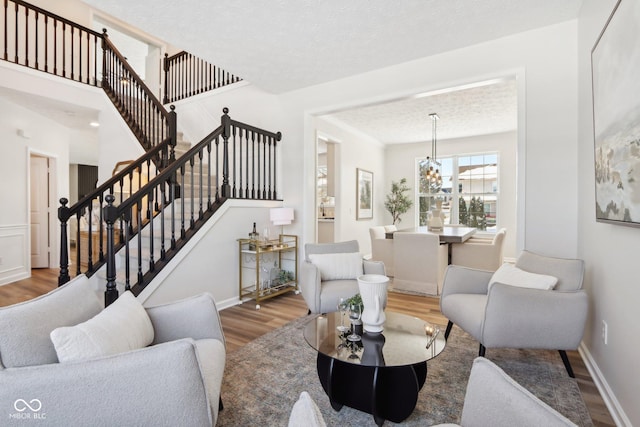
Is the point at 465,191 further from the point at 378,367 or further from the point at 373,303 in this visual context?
the point at 378,367

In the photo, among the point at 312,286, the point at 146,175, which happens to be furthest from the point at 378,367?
the point at 146,175

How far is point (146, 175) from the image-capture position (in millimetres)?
5246

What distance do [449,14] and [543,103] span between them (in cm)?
118

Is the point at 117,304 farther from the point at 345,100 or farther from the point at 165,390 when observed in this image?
the point at 345,100

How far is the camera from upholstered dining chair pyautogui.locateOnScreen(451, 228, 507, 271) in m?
4.73

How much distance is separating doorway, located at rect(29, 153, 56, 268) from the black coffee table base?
6471 millimetres

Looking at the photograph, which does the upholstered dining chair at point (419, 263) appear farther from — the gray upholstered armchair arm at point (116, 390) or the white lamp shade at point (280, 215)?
the gray upholstered armchair arm at point (116, 390)

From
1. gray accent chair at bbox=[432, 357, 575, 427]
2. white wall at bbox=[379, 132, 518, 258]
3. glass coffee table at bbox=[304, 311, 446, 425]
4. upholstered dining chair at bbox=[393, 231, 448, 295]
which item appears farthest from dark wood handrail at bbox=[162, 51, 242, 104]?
gray accent chair at bbox=[432, 357, 575, 427]

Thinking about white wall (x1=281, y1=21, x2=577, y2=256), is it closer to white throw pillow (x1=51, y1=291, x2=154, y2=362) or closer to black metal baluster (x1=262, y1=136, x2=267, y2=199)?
black metal baluster (x1=262, y1=136, x2=267, y2=199)

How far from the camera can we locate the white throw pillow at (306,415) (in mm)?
664

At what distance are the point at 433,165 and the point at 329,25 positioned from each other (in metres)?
5.48

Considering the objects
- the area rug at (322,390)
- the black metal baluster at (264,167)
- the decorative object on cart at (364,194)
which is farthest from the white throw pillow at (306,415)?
the decorative object on cart at (364,194)

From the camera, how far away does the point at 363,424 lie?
1.72 metres

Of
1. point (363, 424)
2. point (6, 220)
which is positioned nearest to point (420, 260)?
point (363, 424)
